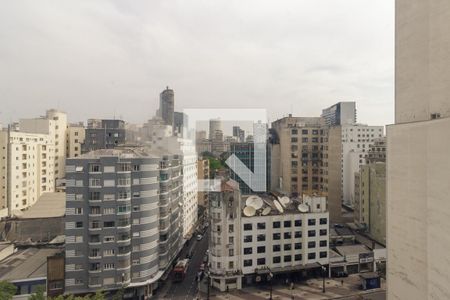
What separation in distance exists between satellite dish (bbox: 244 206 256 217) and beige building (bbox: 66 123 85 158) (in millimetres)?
27606

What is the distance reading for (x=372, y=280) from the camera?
18.2 m

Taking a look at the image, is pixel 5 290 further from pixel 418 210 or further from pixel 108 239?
pixel 418 210

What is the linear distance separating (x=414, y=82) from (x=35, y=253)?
2148 centimetres

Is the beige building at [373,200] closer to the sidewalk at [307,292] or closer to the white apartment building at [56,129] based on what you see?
the sidewalk at [307,292]

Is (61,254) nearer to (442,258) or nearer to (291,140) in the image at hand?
(442,258)

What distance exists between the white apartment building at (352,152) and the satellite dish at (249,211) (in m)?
22.7

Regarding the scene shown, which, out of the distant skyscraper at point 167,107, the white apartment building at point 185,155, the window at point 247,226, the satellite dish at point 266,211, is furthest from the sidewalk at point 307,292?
the distant skyscraper at point 167,107

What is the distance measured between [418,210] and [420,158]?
5.38ft

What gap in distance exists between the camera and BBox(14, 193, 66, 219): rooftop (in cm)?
2167

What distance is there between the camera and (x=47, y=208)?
22125 millimetres

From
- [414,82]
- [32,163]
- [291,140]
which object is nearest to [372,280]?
[414,82]

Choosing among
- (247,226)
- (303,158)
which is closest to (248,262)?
(247,226)

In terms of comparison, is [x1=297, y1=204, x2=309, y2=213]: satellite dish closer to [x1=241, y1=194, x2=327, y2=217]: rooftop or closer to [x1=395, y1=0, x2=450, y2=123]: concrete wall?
[x1=241, y1=194, x2=327, y2=217]: rooftop

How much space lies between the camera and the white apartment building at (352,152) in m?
37.8
